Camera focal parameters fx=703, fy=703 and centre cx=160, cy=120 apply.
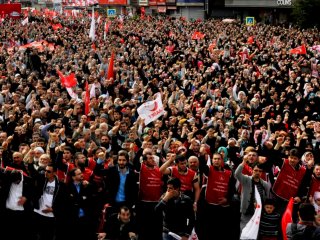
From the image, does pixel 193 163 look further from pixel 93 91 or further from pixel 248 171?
pixel 93 91

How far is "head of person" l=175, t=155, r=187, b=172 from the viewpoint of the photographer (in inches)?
346

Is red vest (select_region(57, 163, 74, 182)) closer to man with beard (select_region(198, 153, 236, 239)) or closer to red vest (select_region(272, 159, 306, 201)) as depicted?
man with beard (select_region(198, 153, 236, 239))

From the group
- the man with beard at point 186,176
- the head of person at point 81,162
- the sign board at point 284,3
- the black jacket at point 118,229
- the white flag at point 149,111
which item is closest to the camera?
the black jacket at point 118,229

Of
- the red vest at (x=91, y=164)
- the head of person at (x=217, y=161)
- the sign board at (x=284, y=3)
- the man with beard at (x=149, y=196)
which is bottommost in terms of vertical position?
the man with beard at (x=149, y=196)

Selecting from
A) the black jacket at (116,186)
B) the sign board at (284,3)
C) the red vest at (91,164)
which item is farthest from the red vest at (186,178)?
the sign board at (284,3)

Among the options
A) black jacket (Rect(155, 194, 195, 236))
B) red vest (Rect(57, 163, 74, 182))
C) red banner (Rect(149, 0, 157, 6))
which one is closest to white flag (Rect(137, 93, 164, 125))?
red vest (Rect(57, 163, 74, 182))

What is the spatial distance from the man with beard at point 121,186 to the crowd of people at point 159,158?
1 centimetres

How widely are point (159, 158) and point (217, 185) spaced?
5.43 feet

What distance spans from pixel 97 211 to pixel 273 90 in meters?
10.7

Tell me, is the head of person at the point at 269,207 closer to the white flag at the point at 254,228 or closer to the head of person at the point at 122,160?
the white flag at the point at 254,228

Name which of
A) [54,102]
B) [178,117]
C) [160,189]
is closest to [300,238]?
[160,189]

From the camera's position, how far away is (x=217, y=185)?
856cm

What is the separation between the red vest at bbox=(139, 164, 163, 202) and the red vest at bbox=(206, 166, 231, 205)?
0.68m

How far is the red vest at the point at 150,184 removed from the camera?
8859 mm
